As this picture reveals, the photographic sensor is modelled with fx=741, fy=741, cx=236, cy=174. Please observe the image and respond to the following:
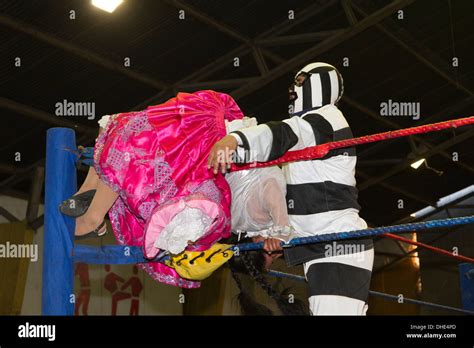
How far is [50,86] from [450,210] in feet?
34.3

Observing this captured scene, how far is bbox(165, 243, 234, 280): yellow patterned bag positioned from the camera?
265 cm

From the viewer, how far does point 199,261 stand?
265cm

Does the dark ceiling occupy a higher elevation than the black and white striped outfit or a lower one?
higher

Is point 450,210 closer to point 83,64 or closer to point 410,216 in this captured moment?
point 410,216

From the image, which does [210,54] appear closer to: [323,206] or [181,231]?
[323,206]

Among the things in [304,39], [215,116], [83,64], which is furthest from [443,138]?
[215,116]

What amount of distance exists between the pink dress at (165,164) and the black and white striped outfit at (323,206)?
0.25m

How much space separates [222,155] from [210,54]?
526cm

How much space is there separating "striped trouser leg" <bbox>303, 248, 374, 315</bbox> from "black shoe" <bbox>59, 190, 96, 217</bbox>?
2.80ft

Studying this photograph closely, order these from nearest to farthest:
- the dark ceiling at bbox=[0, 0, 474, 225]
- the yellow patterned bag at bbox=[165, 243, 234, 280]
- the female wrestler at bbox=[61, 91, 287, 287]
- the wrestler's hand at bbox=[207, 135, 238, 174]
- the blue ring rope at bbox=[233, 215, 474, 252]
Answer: the blue ring rope at bbox=[233, 215, 474, 252] → the wrestler's hand at bbox=[207, 135, 238, 174] → the female wrestler at bbox=[61, 91, 287, 287] → the yellow patterned bag at bbox=[165, 243, 234, 280] → the dark ceiling at bbox=[0, 0, 474, 225]

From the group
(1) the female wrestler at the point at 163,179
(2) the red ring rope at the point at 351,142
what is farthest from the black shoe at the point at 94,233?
(2) the red ring rope at the point at 351,142

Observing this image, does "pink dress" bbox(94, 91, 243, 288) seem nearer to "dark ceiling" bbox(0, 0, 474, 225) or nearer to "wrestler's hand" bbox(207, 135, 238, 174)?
"wrestler's hand" bbox(207, 135, 238, 174)

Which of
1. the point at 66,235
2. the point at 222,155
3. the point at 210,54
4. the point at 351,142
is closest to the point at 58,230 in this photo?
the point at 66,235

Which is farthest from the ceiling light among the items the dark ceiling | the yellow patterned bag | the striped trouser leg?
the striped trouser leg
